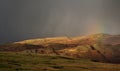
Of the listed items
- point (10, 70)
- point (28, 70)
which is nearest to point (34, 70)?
point (28, 70)

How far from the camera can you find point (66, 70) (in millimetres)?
188500

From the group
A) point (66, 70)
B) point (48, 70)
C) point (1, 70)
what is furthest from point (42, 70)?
point (1, 70)

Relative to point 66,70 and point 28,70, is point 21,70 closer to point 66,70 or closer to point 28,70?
point 28,70

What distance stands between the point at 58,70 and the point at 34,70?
67.8 ft

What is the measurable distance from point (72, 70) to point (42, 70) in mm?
25132

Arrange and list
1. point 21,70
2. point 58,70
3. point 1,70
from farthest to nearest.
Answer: point 58,70
point 21,70
point 1,70

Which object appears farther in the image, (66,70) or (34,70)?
(66,70)

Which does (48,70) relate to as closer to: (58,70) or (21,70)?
(58,70)

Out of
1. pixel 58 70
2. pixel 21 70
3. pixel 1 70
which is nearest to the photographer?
pixel 1 70

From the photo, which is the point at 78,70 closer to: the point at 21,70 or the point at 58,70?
the point at 58,70

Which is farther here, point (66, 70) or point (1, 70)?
point (66, 70)

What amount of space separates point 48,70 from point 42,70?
538 cm

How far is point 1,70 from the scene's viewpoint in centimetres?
15925

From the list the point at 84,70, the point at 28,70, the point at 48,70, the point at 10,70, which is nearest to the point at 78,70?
the point at 84,70
